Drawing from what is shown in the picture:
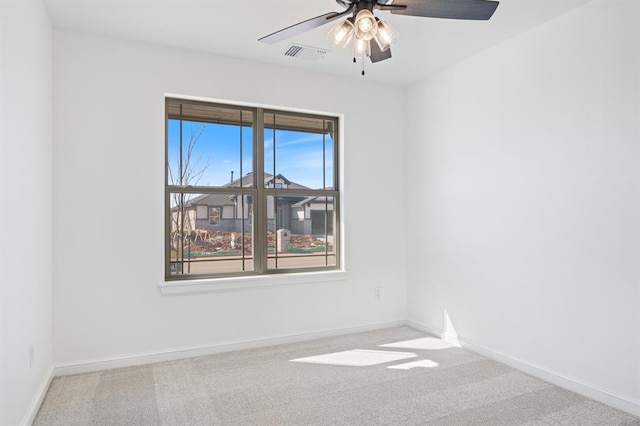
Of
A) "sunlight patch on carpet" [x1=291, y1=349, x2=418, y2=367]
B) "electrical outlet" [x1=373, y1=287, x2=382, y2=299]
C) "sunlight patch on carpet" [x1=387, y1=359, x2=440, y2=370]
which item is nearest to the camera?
"sunlight patch on carpet" [x1=387, y1=359, x2=440, y2=370]

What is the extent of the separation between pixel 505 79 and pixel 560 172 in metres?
0.94

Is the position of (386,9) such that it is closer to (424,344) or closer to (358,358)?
(358,358)

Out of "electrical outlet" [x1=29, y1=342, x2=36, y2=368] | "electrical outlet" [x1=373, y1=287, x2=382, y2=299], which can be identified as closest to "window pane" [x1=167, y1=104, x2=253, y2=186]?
"electrical outlet" [x1=29, y1=342, x2=36, y2=368]

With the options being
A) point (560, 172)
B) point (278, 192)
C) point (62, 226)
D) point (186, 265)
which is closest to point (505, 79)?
point (560, 172)

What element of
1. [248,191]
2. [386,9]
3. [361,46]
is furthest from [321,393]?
[386,9]

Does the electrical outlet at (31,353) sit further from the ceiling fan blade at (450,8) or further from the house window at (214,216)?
the ceiling fan blade at (450,8)

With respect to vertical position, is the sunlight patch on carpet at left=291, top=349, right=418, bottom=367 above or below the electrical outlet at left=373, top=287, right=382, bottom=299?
below

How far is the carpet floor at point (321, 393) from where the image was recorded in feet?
7.96

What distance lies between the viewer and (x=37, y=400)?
2.51m

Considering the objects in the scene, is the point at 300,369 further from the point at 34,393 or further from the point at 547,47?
the point at 547,47

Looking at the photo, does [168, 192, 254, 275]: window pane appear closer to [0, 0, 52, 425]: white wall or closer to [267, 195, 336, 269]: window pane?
[267, 195, 336, 269]: window pane

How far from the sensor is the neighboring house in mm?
3639

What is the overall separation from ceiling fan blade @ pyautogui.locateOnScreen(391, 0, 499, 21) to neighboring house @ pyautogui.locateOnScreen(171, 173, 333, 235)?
7.32 ft

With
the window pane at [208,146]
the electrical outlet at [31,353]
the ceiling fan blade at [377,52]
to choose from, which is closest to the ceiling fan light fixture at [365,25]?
the ceiling fan blade at [377,52]
